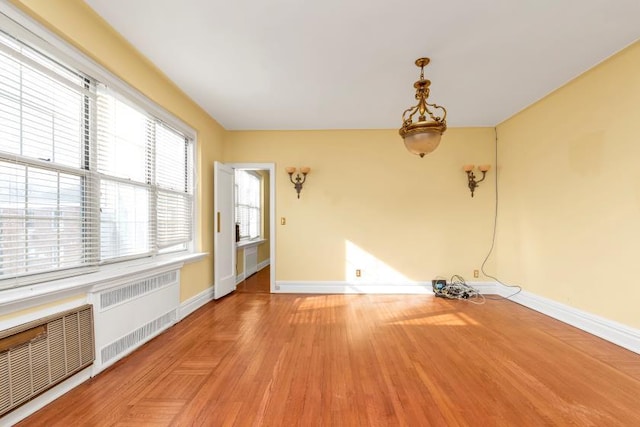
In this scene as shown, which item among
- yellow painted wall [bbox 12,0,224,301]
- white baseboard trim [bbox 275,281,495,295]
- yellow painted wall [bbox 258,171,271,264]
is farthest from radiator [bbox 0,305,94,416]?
yellow painted wall [bbox 258,171,271,264]

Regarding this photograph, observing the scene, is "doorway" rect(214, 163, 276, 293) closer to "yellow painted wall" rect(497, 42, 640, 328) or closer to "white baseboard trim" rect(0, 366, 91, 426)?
"white baseboard trim" rect(0, 366, 91, 426)

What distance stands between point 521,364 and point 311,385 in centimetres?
177

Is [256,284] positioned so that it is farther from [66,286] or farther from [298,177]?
[66,286]

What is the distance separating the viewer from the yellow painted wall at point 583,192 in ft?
7.97

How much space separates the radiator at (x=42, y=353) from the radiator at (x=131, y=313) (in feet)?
0.33

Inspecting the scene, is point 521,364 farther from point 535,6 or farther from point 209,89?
point 209,89

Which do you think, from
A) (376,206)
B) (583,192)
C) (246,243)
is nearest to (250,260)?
(246,243)

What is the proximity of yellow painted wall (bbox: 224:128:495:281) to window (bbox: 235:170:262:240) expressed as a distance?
1203 millimetres

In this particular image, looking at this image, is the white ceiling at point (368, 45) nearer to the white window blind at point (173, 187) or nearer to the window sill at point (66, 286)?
the white window blind at point (173, 187)

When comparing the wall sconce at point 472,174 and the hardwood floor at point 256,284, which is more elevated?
the wall sconce at point 472,174

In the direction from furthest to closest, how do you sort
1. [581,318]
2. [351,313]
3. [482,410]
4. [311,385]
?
[351,313], [581,318], [311,385], [482,410]

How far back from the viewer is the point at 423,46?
231 cm

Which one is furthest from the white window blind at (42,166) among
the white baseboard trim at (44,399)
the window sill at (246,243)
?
the window sill at (246,243)

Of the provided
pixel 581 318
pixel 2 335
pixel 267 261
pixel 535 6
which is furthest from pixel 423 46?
pixel 267 261
